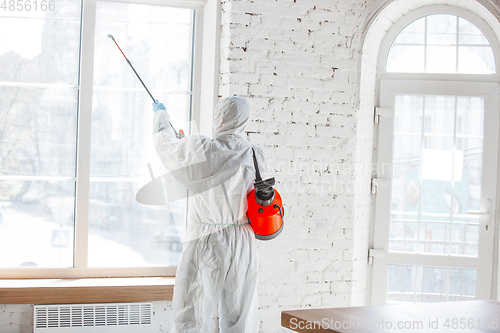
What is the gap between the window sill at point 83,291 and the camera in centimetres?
203

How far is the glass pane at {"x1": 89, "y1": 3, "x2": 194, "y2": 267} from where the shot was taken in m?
2.29

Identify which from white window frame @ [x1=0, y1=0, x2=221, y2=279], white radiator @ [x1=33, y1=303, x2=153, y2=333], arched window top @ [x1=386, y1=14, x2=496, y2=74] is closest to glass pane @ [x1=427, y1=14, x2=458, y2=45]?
arched window top @ [x1=386, y1=14, x2=496, y2=74]

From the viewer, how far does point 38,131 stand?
2232 millimetres

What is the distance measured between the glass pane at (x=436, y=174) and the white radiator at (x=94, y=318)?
62.2 inches

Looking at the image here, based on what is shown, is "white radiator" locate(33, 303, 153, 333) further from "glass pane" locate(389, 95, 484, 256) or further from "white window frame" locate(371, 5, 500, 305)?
"glass pane" locate(389, 95, 484, 256)

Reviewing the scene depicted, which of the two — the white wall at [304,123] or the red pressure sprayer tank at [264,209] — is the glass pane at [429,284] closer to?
the white wall at [304,123]

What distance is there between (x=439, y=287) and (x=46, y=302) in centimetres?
228

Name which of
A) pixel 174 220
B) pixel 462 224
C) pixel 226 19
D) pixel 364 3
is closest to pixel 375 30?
pixel 364 3

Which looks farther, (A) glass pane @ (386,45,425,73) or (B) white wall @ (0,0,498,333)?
(A) glass pane @ (386,45,425,73)

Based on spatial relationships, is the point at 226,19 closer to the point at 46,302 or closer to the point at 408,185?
the point at 408,185

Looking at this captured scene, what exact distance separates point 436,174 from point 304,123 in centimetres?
95

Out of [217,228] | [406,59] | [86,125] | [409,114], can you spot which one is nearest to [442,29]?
[406,59]

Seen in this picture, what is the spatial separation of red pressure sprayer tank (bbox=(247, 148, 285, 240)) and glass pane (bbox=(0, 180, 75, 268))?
115 cm

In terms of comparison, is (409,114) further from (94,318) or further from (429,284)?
(94,318)
